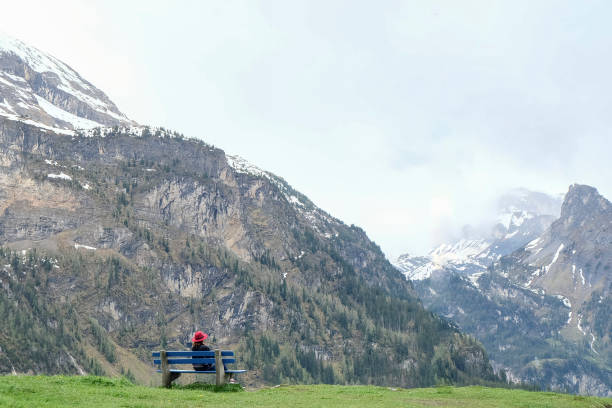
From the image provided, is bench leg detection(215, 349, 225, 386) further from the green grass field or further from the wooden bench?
the green grass field

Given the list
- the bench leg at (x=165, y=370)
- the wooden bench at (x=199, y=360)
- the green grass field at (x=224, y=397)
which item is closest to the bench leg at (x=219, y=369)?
the wooden bench at (x=199, y=360)

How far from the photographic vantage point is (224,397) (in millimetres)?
27328

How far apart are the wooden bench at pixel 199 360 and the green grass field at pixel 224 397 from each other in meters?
0.97

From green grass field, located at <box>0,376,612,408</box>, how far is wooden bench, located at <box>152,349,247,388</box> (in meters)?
0.97

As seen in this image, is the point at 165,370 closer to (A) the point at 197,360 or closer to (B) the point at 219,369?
(A) the point at 197,360

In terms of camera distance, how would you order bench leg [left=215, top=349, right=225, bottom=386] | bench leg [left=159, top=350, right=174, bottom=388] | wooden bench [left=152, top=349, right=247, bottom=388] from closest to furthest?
bench leg [left=215, top=349, right=225, bottom=386] → wooden bench [left=152, top=349, right=247, bottom=388] → bench leg [left=159, top=350, right=174, bottom=388]

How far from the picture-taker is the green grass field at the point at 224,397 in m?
23.9

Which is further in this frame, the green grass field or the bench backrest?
the bench backrest

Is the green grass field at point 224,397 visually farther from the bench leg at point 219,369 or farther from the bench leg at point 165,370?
the bench leg at point 165,370

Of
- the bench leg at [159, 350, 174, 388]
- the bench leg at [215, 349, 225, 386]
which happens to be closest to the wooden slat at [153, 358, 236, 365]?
the bench leg at [159, 350, 174, 388]

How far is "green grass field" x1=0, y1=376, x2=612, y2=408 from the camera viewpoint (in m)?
23.9

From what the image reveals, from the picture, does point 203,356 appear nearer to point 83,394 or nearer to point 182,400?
point 182,400

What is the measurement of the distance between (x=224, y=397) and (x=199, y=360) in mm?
3542

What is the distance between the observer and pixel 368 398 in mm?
30797
